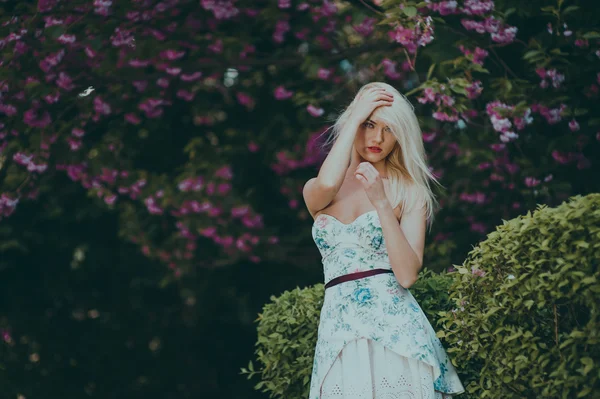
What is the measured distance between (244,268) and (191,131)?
140cm

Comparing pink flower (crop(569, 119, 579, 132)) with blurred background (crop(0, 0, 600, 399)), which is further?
blurred background (crop(0, 0, 600, 399))

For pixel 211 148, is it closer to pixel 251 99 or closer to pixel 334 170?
pixel 251 99

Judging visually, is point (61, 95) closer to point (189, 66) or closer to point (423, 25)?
point (189, 66)

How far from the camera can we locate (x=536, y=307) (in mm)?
3012

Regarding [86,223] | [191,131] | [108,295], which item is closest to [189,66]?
[191,131]

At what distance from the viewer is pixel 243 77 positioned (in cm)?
727

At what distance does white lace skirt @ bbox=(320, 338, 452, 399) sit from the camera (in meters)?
3.06

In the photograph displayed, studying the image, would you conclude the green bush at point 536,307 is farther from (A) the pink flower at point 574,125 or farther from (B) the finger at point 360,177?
(A) the pink flower at point 574,125

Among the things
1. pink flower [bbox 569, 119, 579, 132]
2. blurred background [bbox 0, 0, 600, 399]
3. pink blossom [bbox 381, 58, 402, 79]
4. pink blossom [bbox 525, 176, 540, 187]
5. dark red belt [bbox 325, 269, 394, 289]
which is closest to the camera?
dark red belt [bbox 325, 269, 394, 289]

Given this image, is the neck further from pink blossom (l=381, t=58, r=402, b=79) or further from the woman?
pink blossom (l=381, t=58, r=402, b=79)

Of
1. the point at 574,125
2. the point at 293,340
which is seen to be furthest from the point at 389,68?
the point at 293,340

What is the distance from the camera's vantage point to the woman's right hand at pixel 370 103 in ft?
10.9

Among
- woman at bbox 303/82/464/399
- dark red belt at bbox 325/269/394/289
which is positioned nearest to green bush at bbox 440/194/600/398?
woman at bbox 303/82/464/399

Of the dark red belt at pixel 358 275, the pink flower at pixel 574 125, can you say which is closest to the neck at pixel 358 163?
the dark red belt at pixel 358 275
